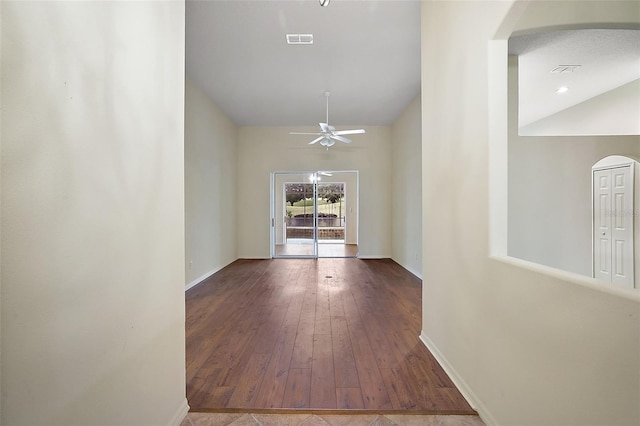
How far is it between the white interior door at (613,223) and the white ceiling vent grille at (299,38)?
4.16 meters

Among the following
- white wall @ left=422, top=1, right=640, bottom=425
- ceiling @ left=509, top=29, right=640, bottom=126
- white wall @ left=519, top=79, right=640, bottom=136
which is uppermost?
ceiling @ left=509, top=29, right=640, bottom=126

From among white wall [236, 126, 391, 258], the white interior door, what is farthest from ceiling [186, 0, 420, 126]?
the white interior door

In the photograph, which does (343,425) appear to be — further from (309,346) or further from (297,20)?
(297,20)

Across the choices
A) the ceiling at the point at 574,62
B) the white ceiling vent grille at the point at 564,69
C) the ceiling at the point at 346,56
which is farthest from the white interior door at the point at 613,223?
the white ceiling vent grille at the point at 564,69

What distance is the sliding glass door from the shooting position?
340 inches

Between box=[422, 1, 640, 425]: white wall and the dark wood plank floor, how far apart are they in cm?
33

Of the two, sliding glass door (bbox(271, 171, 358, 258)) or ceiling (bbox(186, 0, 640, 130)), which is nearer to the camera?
ceiling (bbox(186, 0, 640, 130))

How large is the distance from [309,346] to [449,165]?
191 cm

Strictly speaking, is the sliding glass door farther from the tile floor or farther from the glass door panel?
the tile floor

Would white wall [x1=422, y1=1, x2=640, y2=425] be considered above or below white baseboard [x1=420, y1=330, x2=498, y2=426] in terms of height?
above

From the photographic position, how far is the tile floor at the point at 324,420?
1.55m

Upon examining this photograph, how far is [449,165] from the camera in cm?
210

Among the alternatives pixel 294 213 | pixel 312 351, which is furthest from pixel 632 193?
pixel 294 213

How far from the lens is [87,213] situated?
0.95m
